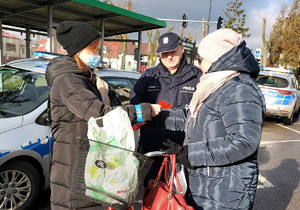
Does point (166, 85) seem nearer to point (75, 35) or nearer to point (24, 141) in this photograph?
point (75, 35)

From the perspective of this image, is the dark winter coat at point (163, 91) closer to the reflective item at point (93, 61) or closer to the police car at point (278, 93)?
the reflective item at point (93, 61)

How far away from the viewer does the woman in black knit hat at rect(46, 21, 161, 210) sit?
162cm

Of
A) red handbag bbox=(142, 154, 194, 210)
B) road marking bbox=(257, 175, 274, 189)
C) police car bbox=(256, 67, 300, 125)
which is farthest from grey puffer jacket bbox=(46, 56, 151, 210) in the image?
police car bbox=(256, 67, 300, 125)

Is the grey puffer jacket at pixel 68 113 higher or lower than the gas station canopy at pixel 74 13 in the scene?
lower

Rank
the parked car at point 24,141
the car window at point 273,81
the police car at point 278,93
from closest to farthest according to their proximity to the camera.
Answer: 1. the parked car at point 24,141
2. the police car at point 278,93
3. the car window at point 273,81

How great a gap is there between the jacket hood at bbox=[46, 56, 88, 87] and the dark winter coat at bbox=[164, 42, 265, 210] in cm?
82

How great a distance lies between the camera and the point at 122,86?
4176 mm

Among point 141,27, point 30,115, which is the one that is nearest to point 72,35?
point 30,115

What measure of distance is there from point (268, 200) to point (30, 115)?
346 cm

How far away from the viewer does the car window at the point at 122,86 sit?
402cm

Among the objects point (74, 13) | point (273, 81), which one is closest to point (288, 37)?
point (273, 81)

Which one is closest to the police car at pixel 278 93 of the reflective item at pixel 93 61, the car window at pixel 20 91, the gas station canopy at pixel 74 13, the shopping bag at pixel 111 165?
the gas station canopy at pixel 74 13

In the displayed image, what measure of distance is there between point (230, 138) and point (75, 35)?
112 centimetres

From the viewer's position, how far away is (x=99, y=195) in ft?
4.45
